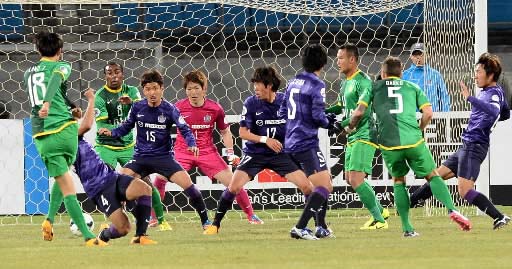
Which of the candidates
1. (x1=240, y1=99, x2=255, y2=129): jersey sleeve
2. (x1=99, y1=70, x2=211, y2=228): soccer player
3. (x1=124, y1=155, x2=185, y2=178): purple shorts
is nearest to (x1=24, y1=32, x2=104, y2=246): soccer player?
(x1=99, y1=70, x2=211, y2=228): soccer player

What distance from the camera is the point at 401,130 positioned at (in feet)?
37.1

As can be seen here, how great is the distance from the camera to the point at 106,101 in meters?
13.7

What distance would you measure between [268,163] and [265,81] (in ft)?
2.55

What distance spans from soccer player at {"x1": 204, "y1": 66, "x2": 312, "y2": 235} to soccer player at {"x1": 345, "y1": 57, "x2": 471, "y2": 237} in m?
0.97

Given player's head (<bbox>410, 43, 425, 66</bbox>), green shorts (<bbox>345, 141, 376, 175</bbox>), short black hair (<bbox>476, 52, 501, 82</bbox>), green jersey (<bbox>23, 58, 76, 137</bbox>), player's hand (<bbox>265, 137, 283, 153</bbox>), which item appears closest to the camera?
green jersey (<bbox>23, 58, 76, 137</bbox>)

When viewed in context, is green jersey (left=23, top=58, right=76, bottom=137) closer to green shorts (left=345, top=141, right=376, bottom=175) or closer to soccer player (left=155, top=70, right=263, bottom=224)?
soccer player (left=155, top=70, right=263, bottom=224)

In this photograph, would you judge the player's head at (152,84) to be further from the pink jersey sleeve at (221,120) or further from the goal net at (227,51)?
the goal net at (227,51)

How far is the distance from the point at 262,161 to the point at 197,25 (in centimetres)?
750

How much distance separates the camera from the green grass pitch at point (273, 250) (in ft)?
27.6

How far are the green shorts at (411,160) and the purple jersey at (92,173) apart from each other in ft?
8.20

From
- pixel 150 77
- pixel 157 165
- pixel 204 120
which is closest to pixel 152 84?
pixel 150 77

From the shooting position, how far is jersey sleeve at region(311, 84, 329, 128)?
424 inches

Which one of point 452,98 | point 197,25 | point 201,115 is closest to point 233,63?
point 197,25

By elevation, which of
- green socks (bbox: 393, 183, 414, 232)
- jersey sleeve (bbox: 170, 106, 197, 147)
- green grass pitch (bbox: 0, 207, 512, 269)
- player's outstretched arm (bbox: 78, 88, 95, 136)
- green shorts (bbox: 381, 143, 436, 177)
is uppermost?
player's outstretched arm (bbox: 78, 88, 95, 136)
